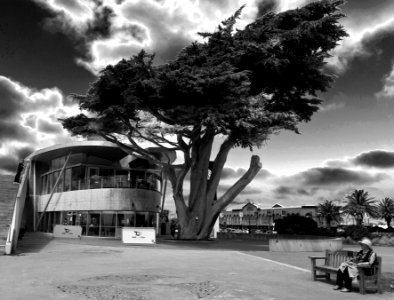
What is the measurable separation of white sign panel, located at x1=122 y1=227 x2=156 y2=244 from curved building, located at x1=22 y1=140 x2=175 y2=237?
9.28 meters

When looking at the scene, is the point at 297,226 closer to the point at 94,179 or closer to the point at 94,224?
the point at 94,224

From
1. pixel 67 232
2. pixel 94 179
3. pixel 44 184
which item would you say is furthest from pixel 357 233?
pixel 44 184

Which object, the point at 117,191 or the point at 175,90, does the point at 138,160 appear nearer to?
the point at 117,191

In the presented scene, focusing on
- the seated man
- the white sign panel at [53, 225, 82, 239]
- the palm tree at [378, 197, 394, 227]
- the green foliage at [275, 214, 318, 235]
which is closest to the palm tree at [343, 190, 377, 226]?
the palm tree at [378, 197, 394, 227]

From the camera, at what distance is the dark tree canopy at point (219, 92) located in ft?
93.0

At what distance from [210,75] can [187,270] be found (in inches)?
684

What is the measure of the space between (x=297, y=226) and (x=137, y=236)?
54.1 ft

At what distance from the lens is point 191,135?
32469mm

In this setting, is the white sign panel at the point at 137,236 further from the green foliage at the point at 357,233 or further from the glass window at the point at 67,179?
the glass window at the point at 67,179

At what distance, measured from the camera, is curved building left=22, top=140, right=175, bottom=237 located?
38.8 meters

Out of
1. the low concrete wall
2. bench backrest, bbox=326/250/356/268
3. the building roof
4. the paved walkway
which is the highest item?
the building roof

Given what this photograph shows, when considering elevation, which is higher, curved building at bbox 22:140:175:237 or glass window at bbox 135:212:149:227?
curved building at bbox 22:140:175:237

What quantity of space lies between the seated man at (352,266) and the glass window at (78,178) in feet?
110

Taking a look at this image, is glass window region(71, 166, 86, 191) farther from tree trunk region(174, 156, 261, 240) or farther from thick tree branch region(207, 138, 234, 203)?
thick tree branch region(207, 138, 234, 203)
